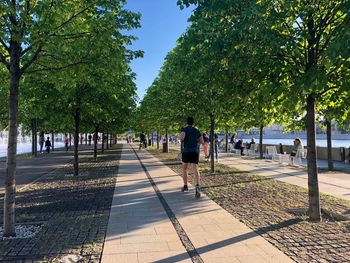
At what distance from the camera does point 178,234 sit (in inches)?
255

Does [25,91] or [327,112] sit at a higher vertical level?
Answer: [25,91]

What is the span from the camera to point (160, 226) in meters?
7.05

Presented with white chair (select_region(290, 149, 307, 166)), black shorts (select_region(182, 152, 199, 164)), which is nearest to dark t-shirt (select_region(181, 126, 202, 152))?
black shorts (select_region(182, 152, 199, 164))

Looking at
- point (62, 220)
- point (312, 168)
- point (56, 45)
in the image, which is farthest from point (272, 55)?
point (62, 220)

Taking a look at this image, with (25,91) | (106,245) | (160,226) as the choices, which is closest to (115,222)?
(160,226)

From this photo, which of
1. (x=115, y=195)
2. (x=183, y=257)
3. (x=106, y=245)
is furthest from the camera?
(x=115, y=195)

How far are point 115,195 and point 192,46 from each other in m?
4.93

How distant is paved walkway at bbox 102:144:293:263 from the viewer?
5.30m

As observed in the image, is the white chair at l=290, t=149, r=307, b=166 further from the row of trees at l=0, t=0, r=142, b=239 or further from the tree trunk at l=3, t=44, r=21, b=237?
the tree trunk at l=3, t=44, r=21, b=237

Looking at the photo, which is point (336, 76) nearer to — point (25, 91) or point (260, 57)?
point (260, 57)

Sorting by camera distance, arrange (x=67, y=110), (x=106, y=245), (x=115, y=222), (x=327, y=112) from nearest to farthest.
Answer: (x=106, y=245), (x=115, y=222), (x=327, y=112), (x=67, y=110)

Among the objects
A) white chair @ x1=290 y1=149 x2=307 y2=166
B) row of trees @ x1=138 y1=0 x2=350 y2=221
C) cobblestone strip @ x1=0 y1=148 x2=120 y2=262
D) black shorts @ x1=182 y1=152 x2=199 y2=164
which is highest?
row of trees @ x1=138 y1=0 x2=350 y2=221

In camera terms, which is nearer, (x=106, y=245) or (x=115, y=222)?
(x=106, y=245)

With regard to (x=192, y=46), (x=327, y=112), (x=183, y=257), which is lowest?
(x=183, y=257)
